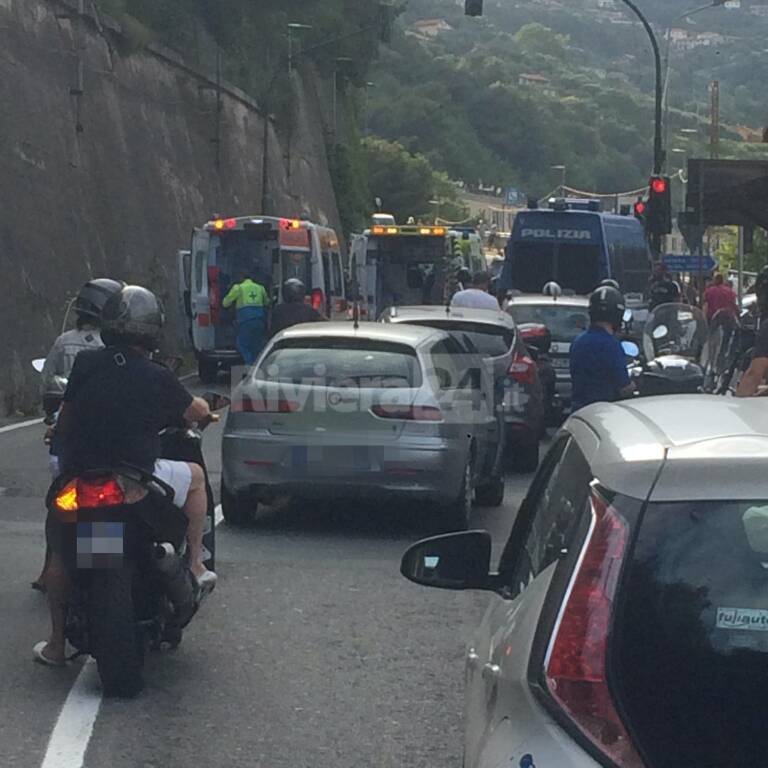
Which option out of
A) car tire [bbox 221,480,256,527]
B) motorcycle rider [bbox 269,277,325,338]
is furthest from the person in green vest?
car tire [bbox 221,480,256,527]

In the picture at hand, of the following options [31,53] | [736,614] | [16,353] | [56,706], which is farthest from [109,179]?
[736,614]

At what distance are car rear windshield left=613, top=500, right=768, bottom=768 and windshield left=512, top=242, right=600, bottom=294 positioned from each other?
26903 millimetres

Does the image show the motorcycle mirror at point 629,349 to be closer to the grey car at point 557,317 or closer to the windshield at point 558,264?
the grey car at point 557,317

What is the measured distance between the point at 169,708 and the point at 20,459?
9314 millimetres

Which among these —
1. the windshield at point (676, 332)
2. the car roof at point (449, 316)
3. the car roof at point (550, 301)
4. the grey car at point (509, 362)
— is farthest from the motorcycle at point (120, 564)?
the car roof at point (550, 301)

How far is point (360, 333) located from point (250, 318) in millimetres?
10201

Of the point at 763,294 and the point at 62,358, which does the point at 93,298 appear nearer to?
the point at 62,358

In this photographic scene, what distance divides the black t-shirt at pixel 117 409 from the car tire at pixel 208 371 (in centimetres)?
2005

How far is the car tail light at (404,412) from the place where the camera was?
1138cm

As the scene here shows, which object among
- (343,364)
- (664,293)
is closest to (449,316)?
(343,364)

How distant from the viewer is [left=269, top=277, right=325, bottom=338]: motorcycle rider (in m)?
18.0

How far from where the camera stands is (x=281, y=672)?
7594 mm

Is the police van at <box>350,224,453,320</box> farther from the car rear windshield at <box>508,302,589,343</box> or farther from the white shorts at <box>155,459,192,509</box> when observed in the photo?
the white shorts at <box>155,459,192,509</box>

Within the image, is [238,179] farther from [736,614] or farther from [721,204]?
[736,614]
